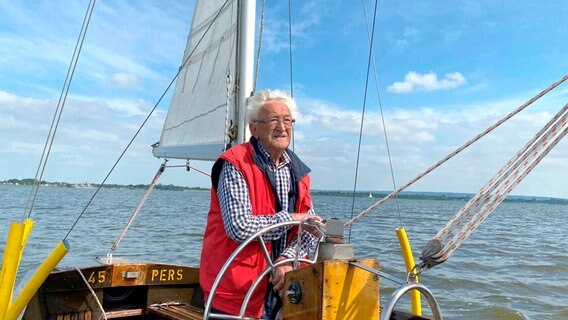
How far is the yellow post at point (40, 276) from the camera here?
3.02 meters

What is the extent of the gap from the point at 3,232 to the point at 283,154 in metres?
18.0

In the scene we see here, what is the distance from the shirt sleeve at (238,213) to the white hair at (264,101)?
31cm

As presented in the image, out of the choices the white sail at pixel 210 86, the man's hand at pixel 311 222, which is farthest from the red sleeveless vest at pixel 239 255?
the white sail at pixel 210 86

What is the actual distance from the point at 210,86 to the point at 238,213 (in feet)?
11.8

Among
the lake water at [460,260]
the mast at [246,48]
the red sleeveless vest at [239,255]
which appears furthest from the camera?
the lake water at [460,260]

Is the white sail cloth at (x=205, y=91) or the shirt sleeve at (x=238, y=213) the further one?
the white sail cloth at (x=205, y=91)

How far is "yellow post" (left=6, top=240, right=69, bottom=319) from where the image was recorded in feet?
9.89

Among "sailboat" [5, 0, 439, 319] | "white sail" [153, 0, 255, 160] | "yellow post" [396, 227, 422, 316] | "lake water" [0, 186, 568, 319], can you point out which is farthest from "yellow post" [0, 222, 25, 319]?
"yellow post" [396, 227, 422, 316]

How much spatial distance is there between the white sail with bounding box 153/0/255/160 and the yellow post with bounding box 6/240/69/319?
182 centimetres

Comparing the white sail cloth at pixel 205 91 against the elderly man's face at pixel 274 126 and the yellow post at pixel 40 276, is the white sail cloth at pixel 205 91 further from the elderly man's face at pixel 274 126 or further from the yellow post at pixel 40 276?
the elderly man's face at pixel 274 126

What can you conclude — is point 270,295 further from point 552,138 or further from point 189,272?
point 189,272

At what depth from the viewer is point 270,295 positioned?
2342 millimetres

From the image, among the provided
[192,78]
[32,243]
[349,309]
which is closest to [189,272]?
[192,78]

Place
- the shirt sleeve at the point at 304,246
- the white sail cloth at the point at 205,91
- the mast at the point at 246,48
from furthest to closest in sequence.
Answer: the white sail cloth at the point at 205,91 → the mast at the point at 246,48 → the shirt sleeve at the point at 304,246
